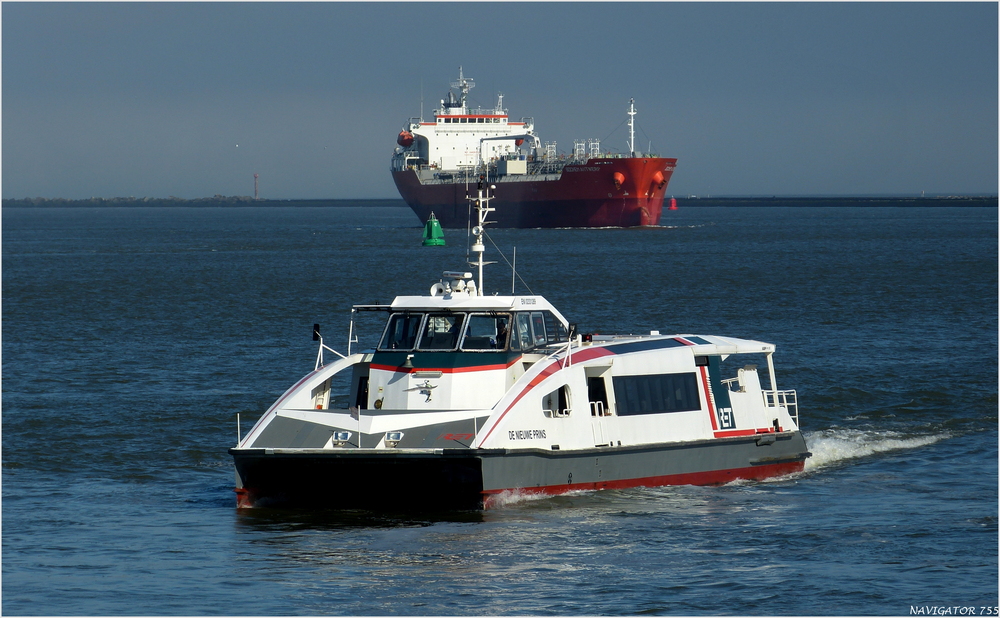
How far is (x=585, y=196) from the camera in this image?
331ft

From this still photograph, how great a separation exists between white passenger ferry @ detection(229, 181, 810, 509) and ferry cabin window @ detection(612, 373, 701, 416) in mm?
22

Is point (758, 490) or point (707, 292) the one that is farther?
point (707, 292)

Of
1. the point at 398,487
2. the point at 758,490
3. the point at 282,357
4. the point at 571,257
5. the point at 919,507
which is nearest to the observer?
the point at 398,487

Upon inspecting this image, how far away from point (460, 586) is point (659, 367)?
649 cm

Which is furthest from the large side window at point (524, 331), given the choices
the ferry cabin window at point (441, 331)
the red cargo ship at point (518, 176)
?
the red cargo ship at point (518, 176)

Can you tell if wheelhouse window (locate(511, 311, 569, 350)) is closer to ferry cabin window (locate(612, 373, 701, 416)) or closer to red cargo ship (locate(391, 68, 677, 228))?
ferry cabin window (locate(612, 373, 701, 416))

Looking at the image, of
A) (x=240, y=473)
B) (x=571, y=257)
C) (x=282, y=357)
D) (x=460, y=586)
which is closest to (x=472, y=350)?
(x=240, y=473)

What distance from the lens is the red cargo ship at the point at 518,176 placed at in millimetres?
99250

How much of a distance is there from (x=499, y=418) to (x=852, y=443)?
8.82 meters

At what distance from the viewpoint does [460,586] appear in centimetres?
Result: 1422

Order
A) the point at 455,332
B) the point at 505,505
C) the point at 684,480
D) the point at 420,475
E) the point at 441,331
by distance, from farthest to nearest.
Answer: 1. the point at 684,480
2. the point at 441,331
3. the point at 455,332
4. the point at 505,505
5. the point at 420,475

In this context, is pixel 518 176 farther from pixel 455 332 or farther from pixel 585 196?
pixel 455 332

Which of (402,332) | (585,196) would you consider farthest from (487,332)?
(585,196)

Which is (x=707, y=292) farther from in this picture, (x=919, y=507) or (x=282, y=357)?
(x=919, y=507)
